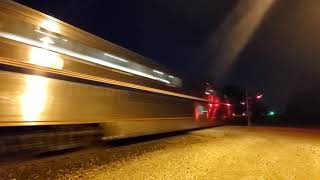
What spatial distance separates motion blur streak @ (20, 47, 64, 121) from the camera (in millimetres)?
6227

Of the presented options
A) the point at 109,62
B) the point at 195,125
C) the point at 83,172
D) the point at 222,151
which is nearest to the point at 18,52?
the point at 83,172

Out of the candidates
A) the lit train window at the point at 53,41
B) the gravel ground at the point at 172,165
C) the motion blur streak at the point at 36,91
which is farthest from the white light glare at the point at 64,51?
the gravel ground at the point at 172,165

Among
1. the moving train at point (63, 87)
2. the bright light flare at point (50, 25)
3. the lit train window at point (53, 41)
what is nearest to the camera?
the moving train at point (63, 87)

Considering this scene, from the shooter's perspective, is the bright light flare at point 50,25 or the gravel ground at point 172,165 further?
the bright light flare at point 50,25

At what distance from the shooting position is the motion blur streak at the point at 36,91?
6227mm

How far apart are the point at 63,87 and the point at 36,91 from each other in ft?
2.39

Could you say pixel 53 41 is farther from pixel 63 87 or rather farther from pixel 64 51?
pixel 63 87

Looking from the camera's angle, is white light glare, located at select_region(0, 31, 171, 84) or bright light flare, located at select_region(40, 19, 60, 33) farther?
bright light flare, located at select_region(40, 19, 60, 33)

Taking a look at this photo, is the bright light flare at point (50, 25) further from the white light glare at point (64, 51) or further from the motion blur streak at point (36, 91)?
the motion blur streak at point (36, 91)

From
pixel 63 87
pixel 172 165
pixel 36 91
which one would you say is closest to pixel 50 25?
pixel 63 87

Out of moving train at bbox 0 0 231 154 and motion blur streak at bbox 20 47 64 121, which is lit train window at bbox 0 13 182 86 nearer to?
moving train at bbox 0 0 231 154

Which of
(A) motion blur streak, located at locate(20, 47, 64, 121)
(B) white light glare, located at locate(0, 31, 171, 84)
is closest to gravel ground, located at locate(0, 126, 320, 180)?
(A) motion blur streak, located at locate(20, 47, 64, 121)

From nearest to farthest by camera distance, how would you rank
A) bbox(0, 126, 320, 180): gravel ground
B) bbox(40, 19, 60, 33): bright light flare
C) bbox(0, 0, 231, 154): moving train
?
bbox(0, 126, 320, 180): gravel ground
bbox(0, 0, 231, 154): moving train
bbox(40, 19, 60, 33): bright light flare

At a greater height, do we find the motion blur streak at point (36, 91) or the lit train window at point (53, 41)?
the lit train window at point (53, 41)
